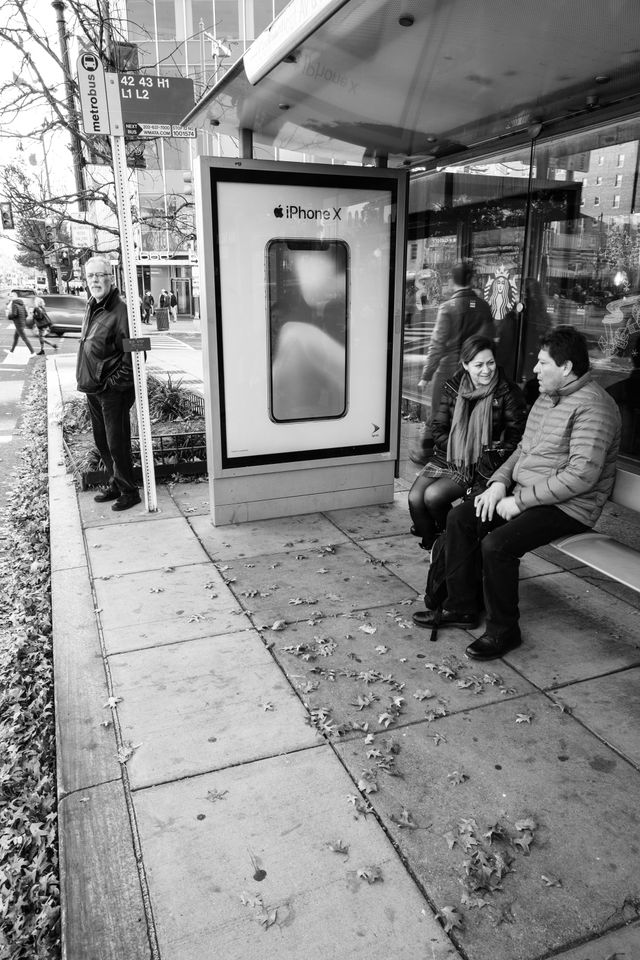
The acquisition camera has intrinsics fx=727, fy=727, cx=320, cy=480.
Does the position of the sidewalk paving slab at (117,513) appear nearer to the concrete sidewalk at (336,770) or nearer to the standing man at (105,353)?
the standing man at (105,353)

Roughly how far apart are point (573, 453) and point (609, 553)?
517mm

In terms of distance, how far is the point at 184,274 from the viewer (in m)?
39.6

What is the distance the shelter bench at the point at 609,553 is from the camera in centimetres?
337

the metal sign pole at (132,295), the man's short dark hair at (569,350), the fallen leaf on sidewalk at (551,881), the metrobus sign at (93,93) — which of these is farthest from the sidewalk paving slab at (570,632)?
the metrobus sign at (93,93)

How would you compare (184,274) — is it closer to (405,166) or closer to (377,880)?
(405,166)

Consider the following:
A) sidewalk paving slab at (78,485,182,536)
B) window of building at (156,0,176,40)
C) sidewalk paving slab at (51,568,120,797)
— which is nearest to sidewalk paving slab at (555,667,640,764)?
sidewalk paving slab at (51,568,120,797)

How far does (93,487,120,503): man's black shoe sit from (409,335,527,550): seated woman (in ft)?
9.33

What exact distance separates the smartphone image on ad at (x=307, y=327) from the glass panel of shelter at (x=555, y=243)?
4.89ft

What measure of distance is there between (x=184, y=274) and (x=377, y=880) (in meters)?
40.0

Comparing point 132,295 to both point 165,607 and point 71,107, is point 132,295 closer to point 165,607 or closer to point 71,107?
point 165,607

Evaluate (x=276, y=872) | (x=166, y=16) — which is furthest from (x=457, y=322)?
(x=166, y=16)

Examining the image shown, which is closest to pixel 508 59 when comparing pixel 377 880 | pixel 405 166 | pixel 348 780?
pixel 405 166

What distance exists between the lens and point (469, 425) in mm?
4449

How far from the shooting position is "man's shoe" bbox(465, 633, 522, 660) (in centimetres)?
370
